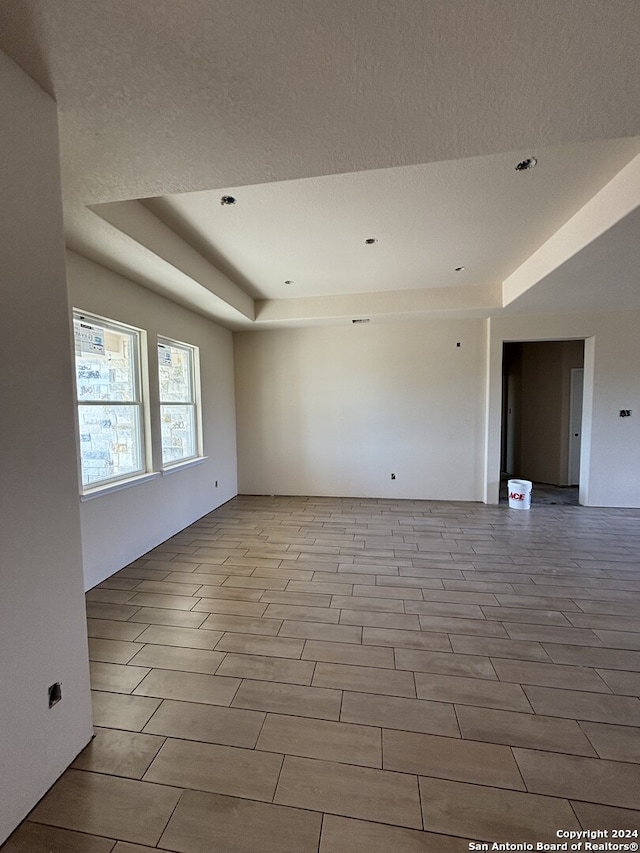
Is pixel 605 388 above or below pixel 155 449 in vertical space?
above

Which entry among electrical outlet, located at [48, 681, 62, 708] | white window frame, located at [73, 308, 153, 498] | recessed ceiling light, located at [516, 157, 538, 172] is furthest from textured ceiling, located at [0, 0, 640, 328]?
electrical outlet, located at [48, 681, 62, 708]

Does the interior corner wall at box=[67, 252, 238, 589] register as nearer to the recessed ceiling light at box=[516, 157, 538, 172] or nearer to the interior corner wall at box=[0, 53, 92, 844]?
the interior corner wall at box=[0, 53, 92, 844]

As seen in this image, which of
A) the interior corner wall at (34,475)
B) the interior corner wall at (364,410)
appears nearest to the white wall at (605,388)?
the interior corner wall at (364,410)

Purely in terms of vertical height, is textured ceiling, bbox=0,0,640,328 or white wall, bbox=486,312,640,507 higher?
textured ceiling, bbox=0,0,640,328

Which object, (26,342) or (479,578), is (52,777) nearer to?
(26,342)

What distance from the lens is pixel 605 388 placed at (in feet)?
15.4

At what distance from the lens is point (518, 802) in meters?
1.24

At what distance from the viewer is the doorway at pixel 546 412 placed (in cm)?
598

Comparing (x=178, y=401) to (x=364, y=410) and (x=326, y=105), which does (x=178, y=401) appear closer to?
(x=364, y=410)

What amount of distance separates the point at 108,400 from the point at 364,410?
3418mm

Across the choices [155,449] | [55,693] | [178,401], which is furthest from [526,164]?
[178,401]

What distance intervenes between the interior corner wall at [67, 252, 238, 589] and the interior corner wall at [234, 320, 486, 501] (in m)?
0.50

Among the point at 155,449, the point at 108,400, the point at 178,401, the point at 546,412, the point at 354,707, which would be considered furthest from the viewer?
the point at 546,412

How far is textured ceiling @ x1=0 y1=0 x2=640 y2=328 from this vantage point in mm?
1072
